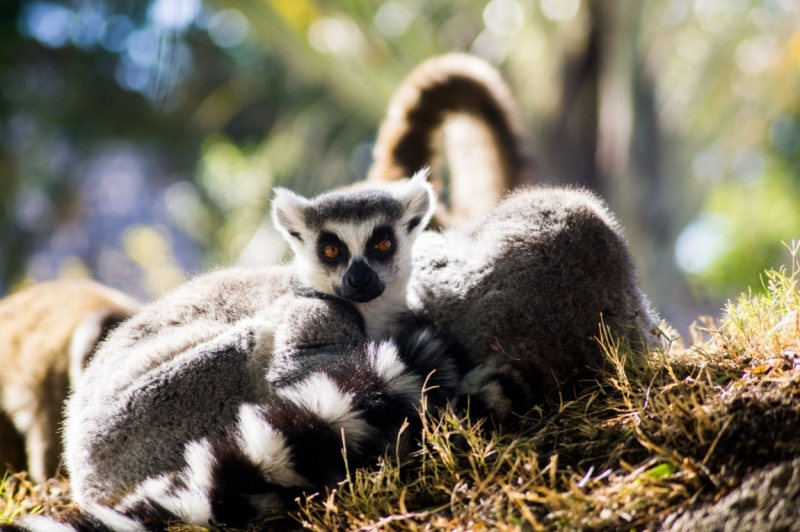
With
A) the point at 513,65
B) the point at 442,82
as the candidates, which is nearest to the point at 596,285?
the point at 442,82

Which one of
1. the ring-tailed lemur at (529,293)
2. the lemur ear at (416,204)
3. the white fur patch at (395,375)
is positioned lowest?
the white fur patch at (395,375)

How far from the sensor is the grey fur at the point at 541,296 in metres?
3.65

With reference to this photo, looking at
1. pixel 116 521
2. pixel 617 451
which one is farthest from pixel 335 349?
pixel 617 451

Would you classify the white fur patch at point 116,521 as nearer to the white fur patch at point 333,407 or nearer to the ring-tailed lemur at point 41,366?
the white fur patch at point 333,407

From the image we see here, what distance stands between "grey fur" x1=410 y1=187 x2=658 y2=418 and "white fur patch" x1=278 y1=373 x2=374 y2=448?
64 cm

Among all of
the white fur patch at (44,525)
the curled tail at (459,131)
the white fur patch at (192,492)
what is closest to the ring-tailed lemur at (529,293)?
the white fur patch at (192,492)

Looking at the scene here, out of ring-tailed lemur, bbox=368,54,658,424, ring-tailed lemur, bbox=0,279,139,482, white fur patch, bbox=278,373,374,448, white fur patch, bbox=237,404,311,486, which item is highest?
ring-tailed lemur, bbox=368,54,658,424

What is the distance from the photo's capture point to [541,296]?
372cm

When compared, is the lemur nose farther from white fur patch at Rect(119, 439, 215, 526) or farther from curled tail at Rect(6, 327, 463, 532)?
white fur patch at Rect(119, 439, 215, 526)

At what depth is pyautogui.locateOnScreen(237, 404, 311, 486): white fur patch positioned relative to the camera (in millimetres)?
3105

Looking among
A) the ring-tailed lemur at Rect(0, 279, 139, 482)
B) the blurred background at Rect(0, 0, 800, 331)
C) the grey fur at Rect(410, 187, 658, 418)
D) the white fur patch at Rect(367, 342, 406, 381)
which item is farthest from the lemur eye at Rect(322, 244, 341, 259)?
the blurred background at Rect(0, 0, 800, 331)

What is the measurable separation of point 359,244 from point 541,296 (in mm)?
1088

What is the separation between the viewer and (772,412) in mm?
2797

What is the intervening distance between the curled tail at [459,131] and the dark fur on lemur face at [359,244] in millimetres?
2800
